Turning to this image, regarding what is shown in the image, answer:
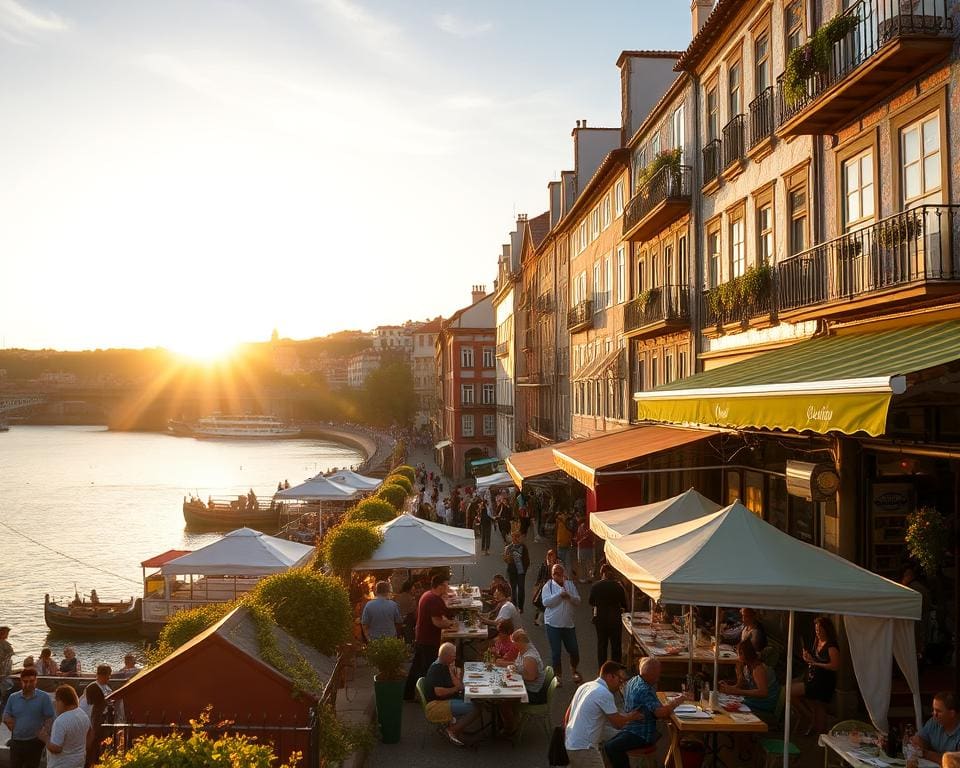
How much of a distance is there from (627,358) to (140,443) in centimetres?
13497

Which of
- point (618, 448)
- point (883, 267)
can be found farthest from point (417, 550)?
point (883, 267)

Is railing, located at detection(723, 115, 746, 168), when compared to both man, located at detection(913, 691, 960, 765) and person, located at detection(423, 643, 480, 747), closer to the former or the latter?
person, located at detection(423, 643, 480, 747)

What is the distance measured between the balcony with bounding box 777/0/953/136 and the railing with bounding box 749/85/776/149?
181cm

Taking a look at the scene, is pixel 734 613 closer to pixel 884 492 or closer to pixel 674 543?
pixel 884 492

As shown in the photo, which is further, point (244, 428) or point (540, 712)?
point (244, 428)

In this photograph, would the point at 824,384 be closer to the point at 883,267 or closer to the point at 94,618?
the point at 883,267

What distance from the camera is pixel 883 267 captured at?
11734 millimetres

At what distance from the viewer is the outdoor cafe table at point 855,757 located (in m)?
A: 8.32

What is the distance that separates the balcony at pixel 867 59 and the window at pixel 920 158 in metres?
0.62

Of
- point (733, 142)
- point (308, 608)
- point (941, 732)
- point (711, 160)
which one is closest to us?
point (941, 732)

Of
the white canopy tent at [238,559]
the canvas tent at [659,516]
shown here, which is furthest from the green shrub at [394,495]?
the canvas tent at [659,516]

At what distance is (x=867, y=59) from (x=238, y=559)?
16860 millimetres

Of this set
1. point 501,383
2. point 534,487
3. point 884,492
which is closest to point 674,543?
point 884,492

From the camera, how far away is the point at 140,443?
150500 mm
